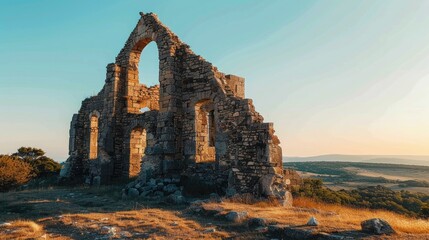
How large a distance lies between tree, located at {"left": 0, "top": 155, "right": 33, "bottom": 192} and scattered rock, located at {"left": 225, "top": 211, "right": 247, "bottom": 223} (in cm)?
1610

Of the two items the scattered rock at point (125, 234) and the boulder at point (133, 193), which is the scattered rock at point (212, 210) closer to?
the scattered rock at point (125, 234)

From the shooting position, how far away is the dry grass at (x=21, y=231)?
556 cm

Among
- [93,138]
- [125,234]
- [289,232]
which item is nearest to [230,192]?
[289,232]

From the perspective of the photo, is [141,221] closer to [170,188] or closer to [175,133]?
[170,188]

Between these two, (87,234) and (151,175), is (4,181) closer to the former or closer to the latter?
(151,175)

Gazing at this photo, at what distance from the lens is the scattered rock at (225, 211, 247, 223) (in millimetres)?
6632

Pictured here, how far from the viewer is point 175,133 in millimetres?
13117

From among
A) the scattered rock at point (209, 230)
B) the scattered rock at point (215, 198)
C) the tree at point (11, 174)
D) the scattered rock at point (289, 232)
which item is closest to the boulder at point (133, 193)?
the scattered rock at point (215, 198)

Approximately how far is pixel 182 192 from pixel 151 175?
195cm

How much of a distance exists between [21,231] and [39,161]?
857 inches

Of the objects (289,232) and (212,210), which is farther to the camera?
(212,210)

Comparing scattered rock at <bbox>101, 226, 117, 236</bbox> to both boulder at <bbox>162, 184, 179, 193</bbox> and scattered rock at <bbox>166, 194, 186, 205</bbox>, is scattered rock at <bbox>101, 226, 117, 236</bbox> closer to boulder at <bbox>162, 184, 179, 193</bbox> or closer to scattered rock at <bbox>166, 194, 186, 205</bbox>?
scattered rock at <bbox>166, 194, 186, 205</bbox>

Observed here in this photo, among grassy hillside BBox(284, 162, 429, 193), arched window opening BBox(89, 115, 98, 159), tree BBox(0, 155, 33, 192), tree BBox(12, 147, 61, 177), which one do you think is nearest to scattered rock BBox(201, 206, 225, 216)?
arched window opening BBox(89, 115, 98, 159)

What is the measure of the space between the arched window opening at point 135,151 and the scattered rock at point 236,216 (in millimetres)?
9832
